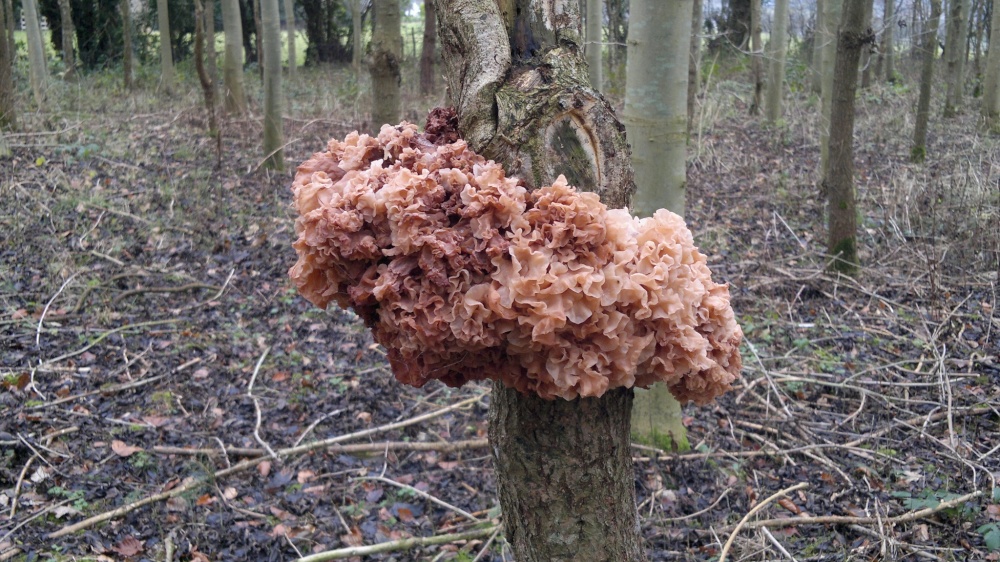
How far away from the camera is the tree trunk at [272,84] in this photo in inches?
370

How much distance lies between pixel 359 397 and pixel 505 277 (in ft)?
12.4

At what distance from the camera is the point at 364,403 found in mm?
5277

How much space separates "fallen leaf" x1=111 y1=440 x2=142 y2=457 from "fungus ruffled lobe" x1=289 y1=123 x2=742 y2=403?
3.16 meters

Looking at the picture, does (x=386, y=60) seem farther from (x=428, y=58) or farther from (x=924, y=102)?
(x=428, y=58)

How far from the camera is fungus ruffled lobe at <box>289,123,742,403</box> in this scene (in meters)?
1.81

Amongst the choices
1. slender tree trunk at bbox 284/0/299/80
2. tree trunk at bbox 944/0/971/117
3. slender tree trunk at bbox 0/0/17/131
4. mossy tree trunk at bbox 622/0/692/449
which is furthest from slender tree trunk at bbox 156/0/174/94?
tree trunk at bbox 944/0/971/117

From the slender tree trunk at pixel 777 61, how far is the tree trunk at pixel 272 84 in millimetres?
8633

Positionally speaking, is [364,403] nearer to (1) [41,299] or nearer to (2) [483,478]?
(2) [483,478]

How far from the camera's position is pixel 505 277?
1.83 meters

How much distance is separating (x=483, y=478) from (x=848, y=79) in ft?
16.6

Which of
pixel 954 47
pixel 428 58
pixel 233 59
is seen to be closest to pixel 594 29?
pixel 233 59

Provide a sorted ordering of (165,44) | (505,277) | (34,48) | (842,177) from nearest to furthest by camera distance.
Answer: (505,277) < (842,177) < (34,48) < (165,44)

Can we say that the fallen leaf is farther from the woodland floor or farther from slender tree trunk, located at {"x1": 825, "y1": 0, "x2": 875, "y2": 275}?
slender tree trunk, located at {"x1": 825, "y1": 0, "x2": 875, "y2": 275}

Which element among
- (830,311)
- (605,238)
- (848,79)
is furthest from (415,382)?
(848,79)
